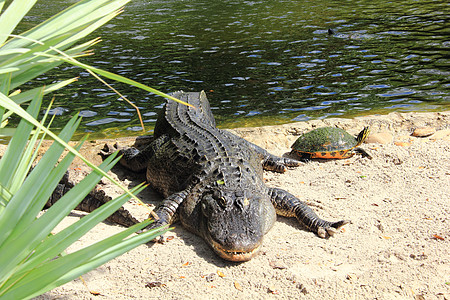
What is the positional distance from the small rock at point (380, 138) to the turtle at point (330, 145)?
32 cm

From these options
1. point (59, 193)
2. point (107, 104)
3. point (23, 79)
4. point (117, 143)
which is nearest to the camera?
point (23, 79)

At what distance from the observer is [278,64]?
32.3ft

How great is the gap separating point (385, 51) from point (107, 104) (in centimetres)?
666

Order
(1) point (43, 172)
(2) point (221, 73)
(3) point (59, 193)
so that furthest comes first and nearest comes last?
(2) point (221, 73) < (3) point (59, 193) < (1) point (43, 172)

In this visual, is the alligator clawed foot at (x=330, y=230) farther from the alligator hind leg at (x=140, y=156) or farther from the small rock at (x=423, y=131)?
the small rock at (x=423, y=131)

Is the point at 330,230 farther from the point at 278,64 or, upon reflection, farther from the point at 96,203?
the point at 278,64

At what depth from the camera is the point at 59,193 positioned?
447 centimetres

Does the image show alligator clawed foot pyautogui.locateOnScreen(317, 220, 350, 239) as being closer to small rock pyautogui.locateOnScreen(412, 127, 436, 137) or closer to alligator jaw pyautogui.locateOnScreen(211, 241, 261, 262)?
alligator jaw pyautogui.locateOnScreen(211, 241, 261, 262)

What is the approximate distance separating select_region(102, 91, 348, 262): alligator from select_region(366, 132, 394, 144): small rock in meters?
1.32

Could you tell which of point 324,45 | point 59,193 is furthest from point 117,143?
point 324,45

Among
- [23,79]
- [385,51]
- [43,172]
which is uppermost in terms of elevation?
[23,79]

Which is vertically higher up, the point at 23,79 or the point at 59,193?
the point at 23,79

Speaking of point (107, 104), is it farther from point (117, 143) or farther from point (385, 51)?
point (385, 51)

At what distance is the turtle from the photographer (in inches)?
221
